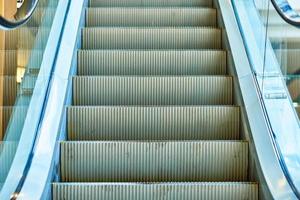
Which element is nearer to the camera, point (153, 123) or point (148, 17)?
point (153, 123)

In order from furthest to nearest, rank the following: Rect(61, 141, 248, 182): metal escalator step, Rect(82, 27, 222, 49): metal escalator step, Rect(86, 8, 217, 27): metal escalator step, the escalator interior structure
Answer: Rect(86, 8, 217, 27): metal escalator step → Rect(82, 27, 222, 49): metal escalator step → Rect(61, 141, 248, 182): metal escalator step → the escalator interior structure

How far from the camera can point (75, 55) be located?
15.0ft

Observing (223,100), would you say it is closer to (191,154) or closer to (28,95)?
(191,154)

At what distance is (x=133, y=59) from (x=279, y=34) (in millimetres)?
1394

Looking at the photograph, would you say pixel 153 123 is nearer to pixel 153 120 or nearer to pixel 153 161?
pixel 153 120

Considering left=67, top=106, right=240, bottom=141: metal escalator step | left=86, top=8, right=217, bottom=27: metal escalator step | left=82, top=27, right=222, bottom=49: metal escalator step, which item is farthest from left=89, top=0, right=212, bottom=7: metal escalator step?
left=67, top=106, right=240, bottom=141: metal escalator step

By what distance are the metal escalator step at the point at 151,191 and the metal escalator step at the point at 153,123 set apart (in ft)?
2.30

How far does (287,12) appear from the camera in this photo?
3.12 metres

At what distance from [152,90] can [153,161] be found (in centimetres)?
83

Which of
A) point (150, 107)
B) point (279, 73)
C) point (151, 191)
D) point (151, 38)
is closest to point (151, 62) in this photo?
point (151, 38)

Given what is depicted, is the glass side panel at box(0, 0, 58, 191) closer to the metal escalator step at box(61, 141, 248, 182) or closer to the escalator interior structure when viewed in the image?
the escalator interior structure

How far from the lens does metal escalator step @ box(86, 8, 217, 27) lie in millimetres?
A: 5395

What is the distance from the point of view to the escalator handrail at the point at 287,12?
116 inches

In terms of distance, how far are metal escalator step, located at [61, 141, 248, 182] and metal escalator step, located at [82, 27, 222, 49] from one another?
1.52m
